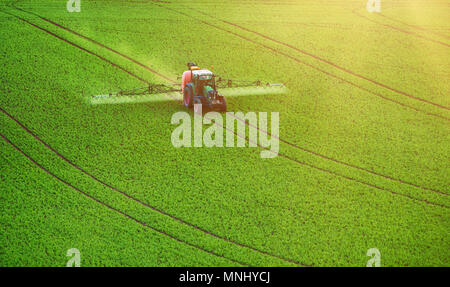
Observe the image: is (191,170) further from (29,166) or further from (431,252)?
(431,252)

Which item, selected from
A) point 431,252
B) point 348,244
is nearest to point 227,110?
point 348,244
